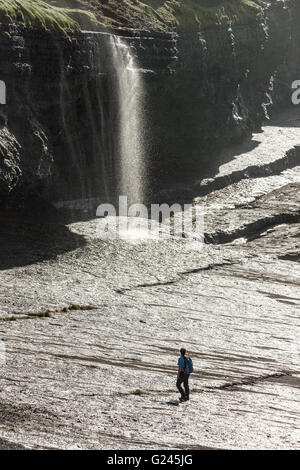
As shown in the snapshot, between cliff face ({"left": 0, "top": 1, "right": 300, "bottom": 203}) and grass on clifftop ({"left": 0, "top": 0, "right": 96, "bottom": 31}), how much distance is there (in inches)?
26.9

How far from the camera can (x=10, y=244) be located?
6300cm

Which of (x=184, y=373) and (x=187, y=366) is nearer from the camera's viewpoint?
(x=187, y=366)

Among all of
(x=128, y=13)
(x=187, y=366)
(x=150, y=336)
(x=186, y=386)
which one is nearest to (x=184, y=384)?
(x=186, y=386)

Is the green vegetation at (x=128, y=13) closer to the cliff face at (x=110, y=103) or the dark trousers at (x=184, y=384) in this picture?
the cliff face at (x=110, y=103)

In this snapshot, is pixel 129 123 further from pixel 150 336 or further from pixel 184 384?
pixel 184 384

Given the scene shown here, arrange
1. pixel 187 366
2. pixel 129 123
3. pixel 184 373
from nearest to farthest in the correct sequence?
pixel 187 366, pixel 184 373, pixel 129 123

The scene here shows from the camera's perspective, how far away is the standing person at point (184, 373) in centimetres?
3697

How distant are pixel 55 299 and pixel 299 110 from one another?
83926 mm

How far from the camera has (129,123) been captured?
81562mm

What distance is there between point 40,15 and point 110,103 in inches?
456

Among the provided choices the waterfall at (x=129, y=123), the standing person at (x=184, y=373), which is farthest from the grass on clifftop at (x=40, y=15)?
the standing person at (x=184, y=373)

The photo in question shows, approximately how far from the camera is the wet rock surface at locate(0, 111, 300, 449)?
34.2 metres

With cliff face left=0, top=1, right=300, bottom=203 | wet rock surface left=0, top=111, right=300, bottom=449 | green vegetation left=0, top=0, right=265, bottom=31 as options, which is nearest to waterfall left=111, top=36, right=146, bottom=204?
cliff face left=0, top=1, right=300, bottom=203
